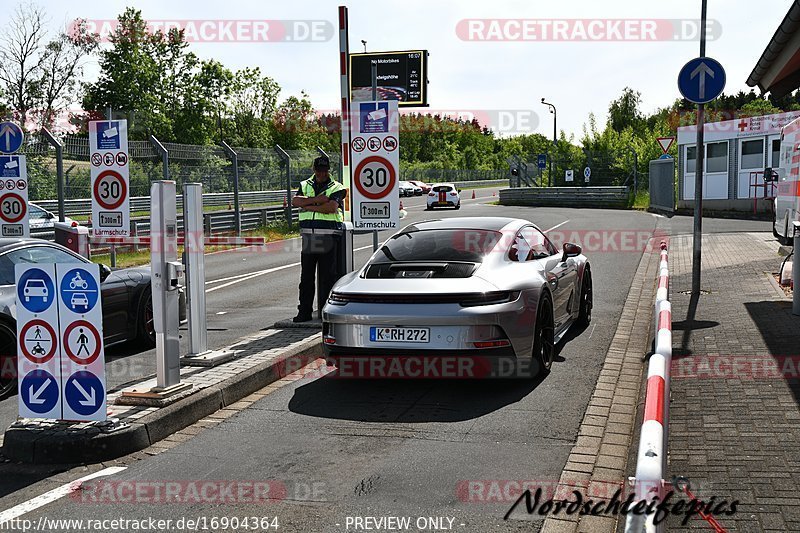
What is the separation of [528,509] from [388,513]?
0.74 meters

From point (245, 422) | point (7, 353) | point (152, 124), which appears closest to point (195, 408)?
point (245, 422)

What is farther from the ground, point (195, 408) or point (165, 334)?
point (165, 334)

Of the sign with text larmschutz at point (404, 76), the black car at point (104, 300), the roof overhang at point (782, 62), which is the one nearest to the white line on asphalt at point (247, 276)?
the black car at point (104, 300)

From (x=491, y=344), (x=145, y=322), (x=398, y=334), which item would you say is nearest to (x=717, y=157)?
(x=145, y=322)

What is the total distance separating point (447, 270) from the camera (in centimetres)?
728

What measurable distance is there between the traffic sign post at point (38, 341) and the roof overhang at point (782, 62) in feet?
23.6

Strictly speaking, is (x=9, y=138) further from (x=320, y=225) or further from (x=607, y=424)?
(x=607, y=424)

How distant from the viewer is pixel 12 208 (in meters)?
13.6

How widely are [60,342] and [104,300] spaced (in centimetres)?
291

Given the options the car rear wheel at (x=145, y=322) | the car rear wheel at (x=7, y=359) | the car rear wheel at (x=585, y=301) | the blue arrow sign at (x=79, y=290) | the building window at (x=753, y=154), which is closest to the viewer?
the blue arrow sign at (x=79, y=290)

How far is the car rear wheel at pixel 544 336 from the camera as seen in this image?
7.45m

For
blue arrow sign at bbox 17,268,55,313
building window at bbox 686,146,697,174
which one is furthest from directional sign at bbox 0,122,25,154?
building window at bbox 686,146,697,174

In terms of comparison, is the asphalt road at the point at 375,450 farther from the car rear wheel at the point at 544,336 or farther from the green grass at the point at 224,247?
the green grass at the point at 224,247

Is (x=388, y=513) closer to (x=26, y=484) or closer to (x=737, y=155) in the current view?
(x=26, y=484)
